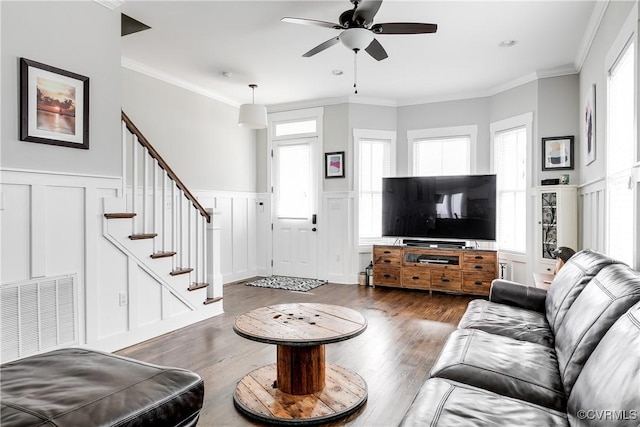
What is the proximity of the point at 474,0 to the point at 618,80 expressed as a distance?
124 cm

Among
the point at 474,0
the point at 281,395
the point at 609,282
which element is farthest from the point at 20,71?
the point at 609,282

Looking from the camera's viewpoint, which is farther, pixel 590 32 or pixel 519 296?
pixel 590 32

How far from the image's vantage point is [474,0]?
3111mm

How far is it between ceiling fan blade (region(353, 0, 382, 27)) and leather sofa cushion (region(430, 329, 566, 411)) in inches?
85.0

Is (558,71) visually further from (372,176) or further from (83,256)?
(83,256)

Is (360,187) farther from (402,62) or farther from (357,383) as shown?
(357,383)

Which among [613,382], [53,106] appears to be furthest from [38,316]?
[613,382]

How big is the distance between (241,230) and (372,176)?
2.32 m

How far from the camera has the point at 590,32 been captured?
3.58 meters

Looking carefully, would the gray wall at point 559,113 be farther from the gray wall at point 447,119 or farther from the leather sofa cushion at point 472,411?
the leather sofa cushion at point 472,411

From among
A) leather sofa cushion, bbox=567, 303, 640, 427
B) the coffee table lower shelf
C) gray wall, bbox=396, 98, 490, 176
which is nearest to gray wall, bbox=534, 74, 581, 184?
gray wall, bbox=396, 98, 490, 176

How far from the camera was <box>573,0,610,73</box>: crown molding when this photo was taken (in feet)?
10.2

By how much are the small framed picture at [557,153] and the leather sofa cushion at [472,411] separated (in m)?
4.08

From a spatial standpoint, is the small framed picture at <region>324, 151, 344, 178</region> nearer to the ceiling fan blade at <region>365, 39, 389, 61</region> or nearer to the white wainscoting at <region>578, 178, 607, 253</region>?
the ceiling fan blade at <region>365, 39, 389, 61</region>
